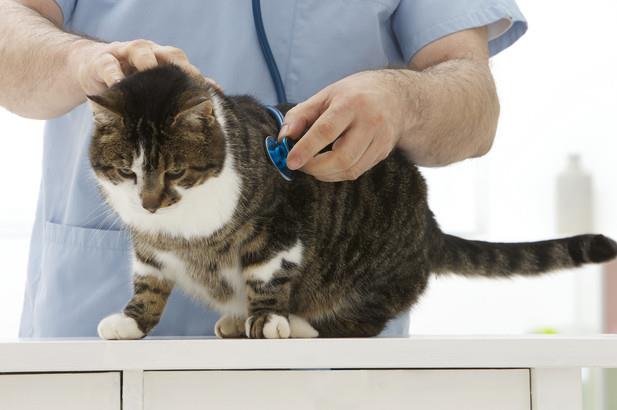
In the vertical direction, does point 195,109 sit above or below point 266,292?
above

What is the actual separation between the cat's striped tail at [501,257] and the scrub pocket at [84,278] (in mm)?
462

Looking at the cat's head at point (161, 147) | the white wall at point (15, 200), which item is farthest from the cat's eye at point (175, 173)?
the white wall at point (15, 200)

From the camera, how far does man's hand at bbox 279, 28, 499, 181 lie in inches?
33.8

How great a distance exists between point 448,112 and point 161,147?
17.5 inches

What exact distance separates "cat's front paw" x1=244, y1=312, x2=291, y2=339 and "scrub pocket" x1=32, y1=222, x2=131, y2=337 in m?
0.28

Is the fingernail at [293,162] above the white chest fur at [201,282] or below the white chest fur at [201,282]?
above

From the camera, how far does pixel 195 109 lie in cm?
84

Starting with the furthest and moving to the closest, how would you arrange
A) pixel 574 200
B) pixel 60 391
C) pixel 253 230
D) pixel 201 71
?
pixel 574 200 < pixel 201 71 < pixel 253 230 < pixel 60 391

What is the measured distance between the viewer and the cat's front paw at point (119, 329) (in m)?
0.87

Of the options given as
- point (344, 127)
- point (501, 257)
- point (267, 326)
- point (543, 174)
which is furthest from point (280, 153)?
point (543, 174)

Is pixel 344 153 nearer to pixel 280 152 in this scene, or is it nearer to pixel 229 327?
pixel 280 152

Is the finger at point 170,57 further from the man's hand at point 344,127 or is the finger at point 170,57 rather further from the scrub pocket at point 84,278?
the scrub pocket at point 84,278

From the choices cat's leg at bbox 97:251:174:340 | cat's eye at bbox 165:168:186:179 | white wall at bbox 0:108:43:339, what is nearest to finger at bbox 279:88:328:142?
cat's eye at bbox 165:168:186:179

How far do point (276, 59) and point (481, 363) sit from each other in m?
0.59
